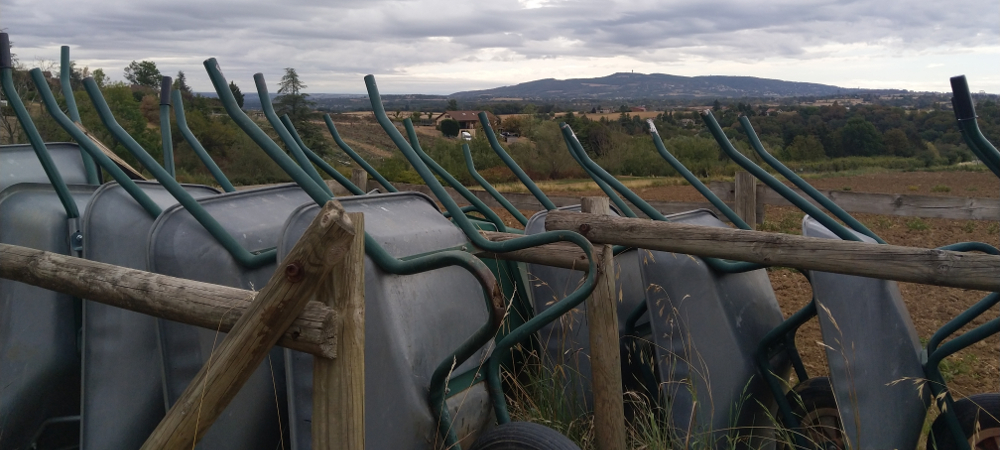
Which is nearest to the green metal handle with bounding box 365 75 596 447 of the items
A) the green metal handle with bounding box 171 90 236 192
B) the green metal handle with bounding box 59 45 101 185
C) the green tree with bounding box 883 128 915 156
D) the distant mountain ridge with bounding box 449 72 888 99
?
the green metal handle with bounding box 171 90 236 192

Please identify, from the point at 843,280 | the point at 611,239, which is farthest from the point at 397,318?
the point at 843,280

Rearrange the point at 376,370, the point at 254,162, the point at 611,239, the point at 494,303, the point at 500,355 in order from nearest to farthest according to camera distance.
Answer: the point at 494,303 → the point at 376,370 → the point at 500,355 → the point at 611,239 → the point at 254,162

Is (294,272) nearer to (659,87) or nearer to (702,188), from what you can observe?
(702,188)

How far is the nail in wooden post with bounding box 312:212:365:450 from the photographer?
4.25 ft

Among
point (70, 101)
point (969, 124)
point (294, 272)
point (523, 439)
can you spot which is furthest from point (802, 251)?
point (70, 101)

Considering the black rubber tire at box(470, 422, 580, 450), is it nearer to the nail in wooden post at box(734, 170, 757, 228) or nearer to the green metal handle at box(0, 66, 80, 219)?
the green metal handle at box(0, 66, 80, 219)

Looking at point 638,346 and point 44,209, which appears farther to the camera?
point 638,346

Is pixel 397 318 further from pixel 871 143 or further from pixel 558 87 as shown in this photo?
pixel 558 87

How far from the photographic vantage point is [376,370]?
5.93 ft

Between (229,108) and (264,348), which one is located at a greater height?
(229,108)

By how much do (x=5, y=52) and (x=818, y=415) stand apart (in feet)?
11.1

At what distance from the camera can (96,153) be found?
7.80 feet

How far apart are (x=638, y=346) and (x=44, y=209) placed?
2330 millimetres

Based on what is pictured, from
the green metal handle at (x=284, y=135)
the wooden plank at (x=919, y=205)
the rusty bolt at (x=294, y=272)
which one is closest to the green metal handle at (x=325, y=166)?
the green metal handle at (x=284, y=135)
